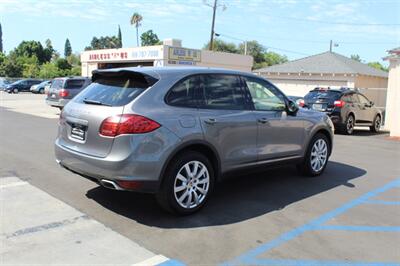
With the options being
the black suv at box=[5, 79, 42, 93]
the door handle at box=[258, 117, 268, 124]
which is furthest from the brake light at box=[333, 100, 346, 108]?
the black suv at box=[5, 79, 42, 93]

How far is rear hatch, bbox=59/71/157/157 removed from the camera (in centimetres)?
470

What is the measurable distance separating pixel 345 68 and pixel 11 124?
73.2 feet

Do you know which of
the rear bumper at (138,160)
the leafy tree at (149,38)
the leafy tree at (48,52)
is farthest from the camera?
the leafy tree at (149,38)

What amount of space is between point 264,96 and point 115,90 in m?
2.27

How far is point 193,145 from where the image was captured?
496cm

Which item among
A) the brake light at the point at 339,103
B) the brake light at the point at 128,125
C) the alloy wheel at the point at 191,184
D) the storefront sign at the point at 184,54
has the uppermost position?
the storefront sign at the point at 184,54

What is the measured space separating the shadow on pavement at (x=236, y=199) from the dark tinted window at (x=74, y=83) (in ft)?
45.3

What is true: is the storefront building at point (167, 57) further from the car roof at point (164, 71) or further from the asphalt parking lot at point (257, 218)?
the car roof at point (164, 71)

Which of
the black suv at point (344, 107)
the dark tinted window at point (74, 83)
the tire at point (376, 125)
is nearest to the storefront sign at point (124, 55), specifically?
the dark tinted window at point (74, 83)

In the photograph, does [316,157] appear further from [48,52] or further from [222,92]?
[48,52]

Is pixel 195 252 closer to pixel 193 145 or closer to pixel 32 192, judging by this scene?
pixel 193 145

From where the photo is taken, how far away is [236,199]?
573 cm

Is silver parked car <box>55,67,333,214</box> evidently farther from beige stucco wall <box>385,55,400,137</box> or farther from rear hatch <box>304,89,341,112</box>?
beige stucco wall <box>385,55,400,137</box>

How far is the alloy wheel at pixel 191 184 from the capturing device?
16.1ft
